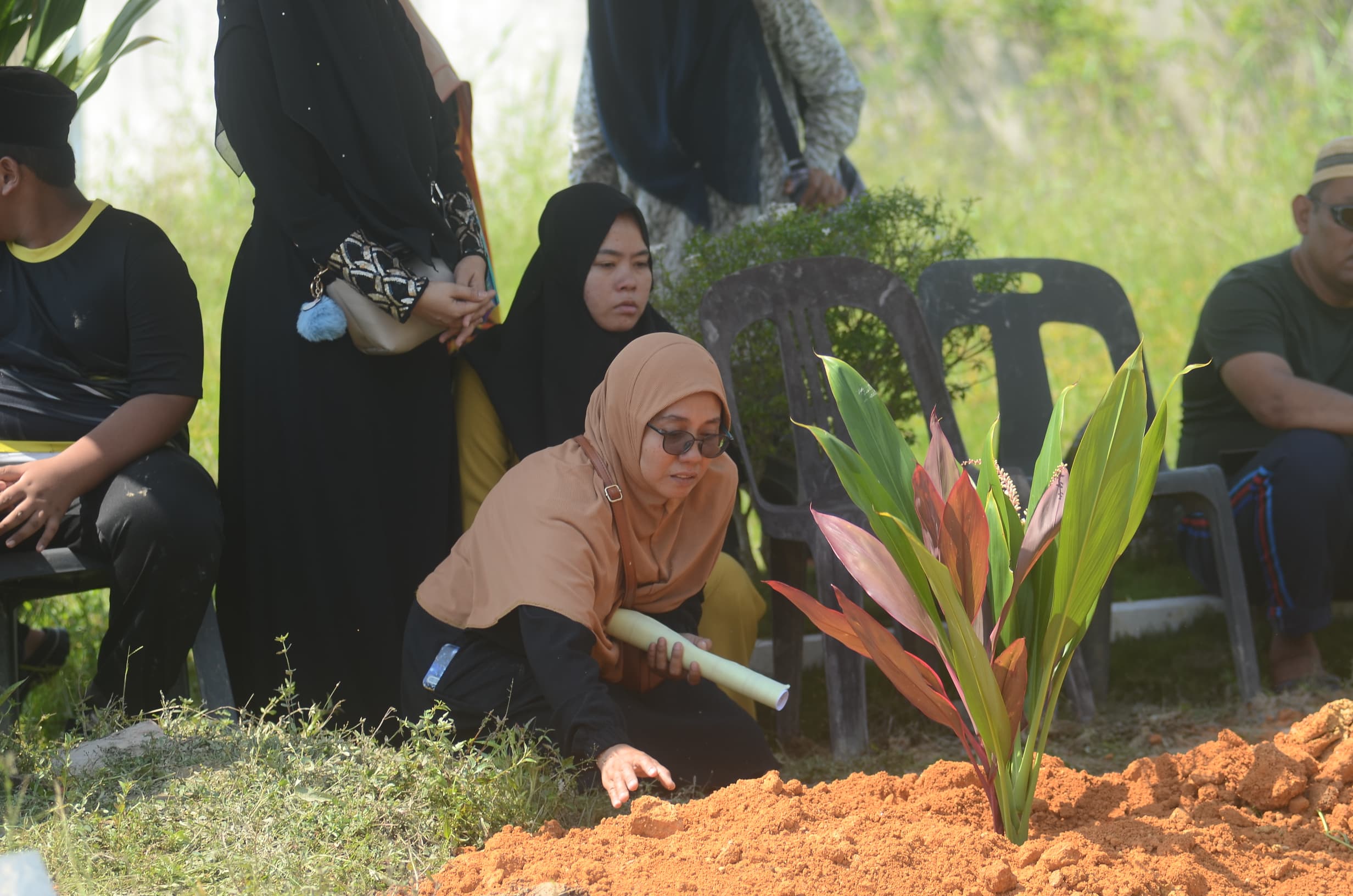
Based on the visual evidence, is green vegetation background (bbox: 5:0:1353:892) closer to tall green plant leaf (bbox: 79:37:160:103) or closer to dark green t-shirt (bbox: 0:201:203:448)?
dark green t-shirt (bbox: 0:201:203:448)

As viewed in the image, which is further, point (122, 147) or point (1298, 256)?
point (122, 147)

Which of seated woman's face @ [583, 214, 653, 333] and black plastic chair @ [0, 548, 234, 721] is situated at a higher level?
seated woman's face @ [583, 214, 653, 333]

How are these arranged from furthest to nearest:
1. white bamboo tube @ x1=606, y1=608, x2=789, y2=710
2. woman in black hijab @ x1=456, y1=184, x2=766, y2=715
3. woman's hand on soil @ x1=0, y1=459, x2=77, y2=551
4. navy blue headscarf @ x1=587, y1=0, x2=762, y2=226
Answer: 1. navy blue headscarf @ x1=587, y1=0, x2=762, y2=226
2. woman in black hijab @ x1=456, y1=184, x2=766, y2=715
3. woman's hand on soil @ x1=0, y1=459, x2=77, y2=551
4. white bamboo tube @ x1=606, y1=608, x2=789, y2=710

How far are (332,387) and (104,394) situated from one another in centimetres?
52

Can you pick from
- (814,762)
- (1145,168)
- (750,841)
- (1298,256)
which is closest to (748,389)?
(814,762)

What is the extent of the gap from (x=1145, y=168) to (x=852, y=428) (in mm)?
7774

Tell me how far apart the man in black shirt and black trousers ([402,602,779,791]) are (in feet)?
1.92

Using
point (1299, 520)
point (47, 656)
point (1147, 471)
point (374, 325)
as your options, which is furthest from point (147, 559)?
point (1299, 520)

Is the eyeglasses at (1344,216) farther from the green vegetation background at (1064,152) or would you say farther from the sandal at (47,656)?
the sandal at (47,656)

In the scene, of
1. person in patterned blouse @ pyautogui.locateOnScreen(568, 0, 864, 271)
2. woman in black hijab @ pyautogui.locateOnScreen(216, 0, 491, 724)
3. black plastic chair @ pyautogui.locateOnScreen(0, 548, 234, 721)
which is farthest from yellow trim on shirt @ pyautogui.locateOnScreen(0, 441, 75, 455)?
person in patterned blouse @ pyautogui.locateOnScreen(568, 0, 864, 271)

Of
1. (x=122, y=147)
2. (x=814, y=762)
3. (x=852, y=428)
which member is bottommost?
(x=814, y=762)

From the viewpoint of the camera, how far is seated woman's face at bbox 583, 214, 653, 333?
3291mm

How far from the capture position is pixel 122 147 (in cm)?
745

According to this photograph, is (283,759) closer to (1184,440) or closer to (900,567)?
(900,567)
